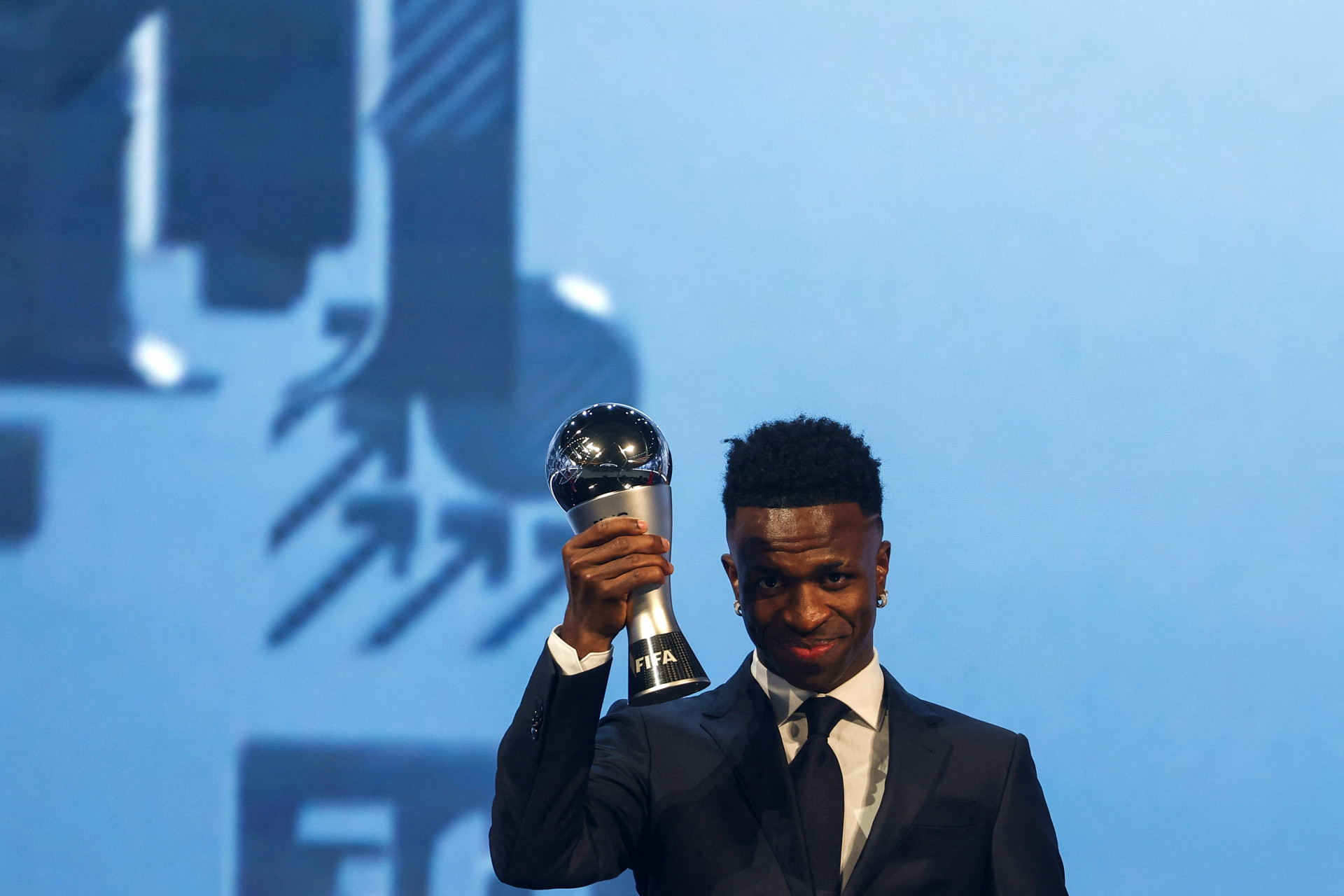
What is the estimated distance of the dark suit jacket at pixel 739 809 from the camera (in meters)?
1.21

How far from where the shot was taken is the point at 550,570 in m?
2.44

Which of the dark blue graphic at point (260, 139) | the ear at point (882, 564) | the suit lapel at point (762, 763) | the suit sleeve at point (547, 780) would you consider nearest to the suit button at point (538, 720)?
the suit sleeve at point (547, 780)

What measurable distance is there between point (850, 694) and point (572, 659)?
0.39 m

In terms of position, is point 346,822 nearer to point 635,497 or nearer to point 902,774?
point 902,774

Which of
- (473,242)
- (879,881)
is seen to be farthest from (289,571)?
(879,881)

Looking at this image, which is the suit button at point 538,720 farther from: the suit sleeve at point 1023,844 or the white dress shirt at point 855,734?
the suit sleeve at point 1023,844

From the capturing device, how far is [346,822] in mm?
2371

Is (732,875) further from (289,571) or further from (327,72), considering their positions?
(327,72)

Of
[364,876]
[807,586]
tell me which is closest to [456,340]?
[364,876]

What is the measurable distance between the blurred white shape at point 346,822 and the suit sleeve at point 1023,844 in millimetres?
1352

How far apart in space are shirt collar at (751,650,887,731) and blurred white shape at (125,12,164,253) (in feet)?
5.33

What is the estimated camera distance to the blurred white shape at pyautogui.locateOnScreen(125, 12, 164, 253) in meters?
2.46

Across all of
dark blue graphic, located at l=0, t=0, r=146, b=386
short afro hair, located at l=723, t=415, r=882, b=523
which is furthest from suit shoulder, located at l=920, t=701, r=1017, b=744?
dark blue graphic, located at l=0, t=0, r=146, b=386

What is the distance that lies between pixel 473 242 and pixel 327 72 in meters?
0.44
